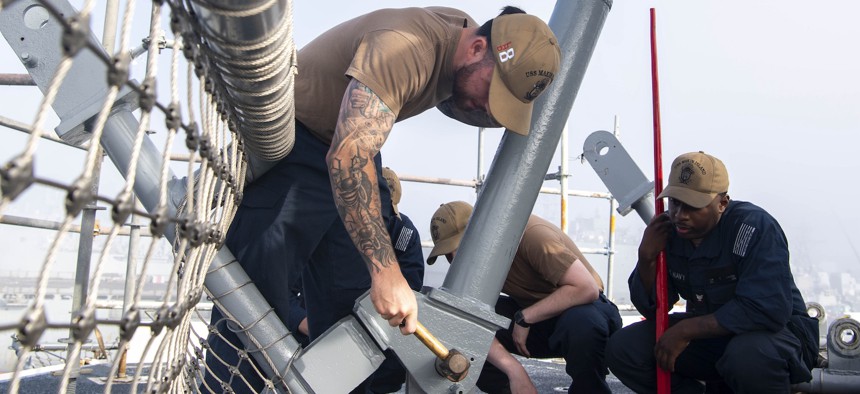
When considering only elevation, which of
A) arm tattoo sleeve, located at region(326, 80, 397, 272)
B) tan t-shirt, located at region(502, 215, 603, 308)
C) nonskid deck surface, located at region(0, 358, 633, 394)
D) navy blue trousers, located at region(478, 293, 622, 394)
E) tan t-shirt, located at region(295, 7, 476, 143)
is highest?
tan t-shirt, located at region(295, 7, 476, 143)

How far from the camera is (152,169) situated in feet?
A: 5.05

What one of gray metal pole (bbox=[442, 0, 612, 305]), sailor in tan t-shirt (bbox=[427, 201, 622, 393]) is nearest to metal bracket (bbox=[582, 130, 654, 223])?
sailor in tan t-shirt (bbox=[427, 201, 622, 393])

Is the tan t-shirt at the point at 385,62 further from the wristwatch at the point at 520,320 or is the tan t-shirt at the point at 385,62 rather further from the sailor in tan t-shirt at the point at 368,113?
the wristwatch at the point at 520,320

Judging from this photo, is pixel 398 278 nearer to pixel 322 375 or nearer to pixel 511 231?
pixel 322 375

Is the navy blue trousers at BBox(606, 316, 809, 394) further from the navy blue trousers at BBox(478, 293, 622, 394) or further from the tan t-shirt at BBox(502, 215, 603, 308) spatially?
the tan t-shirt at BBox(502, 215, 603, 308)

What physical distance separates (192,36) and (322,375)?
90 cm

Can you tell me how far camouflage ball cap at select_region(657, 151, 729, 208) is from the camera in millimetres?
2503

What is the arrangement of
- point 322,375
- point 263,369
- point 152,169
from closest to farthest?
point 152,169, point 322,375, point 263,369

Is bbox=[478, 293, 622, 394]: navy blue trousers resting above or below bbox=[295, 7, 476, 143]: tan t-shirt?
below

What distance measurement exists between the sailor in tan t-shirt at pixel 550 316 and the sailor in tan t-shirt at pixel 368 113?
80 cm

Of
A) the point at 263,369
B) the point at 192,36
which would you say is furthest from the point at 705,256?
the point at 192,36

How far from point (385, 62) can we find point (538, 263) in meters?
1.38

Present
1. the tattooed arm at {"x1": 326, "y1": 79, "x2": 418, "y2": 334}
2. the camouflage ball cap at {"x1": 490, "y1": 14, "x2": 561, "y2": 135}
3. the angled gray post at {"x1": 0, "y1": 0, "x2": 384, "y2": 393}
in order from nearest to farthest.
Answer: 1. the angled gray post at {"x1": 0, "y1": 0, "x2": 384, "y2": 393}
2. the tattooed arm at {"x1": 326, "y1": 79, "x2": 418, "y2": 334}
3. the camouflage ball cap at {"x1": 490, "y1": 14, "x2": 561, "y2": 135}

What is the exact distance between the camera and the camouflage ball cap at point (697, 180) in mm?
2503
